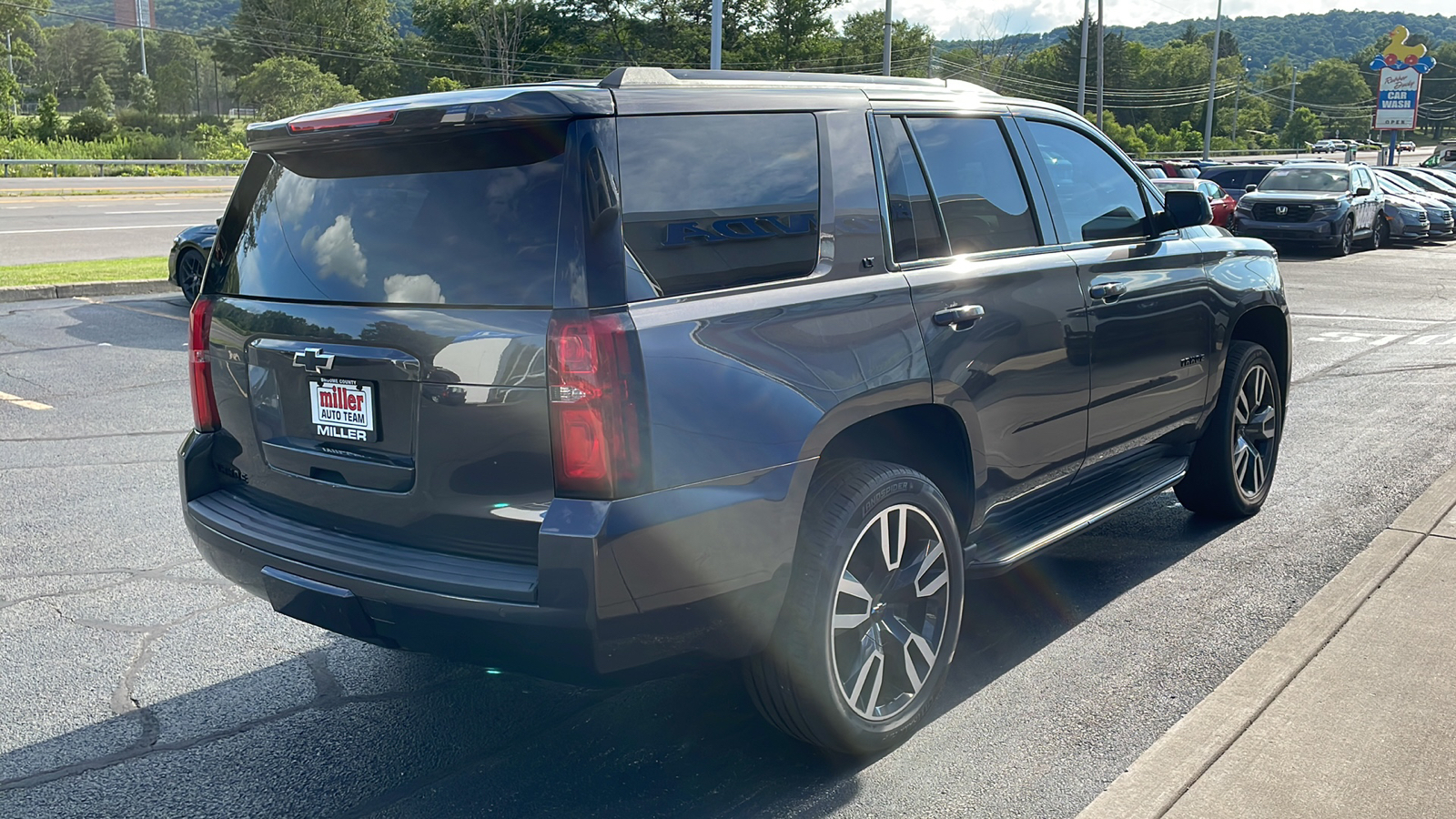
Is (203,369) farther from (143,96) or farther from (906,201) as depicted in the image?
(143,96)

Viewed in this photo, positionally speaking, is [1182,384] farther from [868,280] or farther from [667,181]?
[667,181]

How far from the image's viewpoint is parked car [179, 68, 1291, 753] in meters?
2.86

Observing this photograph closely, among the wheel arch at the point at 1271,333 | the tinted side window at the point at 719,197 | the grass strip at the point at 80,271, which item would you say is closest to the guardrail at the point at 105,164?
the grass strip at the point at 80,271

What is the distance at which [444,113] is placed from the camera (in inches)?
116

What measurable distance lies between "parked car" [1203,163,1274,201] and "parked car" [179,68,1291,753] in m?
25.7

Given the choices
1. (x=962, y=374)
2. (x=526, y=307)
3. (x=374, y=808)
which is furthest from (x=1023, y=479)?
(x=374, y=808)

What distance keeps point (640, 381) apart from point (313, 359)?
989mm

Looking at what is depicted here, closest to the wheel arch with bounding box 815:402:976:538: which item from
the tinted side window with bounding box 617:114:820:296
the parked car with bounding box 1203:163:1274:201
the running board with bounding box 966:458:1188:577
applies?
the running board with bounding box 966:458:1188:577

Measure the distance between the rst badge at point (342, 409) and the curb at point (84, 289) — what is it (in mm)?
10593

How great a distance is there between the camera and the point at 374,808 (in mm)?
3178

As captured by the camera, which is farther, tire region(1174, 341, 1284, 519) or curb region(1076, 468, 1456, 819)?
tire region(1174, 341, 1284, 519)

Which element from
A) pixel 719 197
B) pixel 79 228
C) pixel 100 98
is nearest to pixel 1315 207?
pixel 79 228

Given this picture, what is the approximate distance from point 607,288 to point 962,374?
4.41 ft

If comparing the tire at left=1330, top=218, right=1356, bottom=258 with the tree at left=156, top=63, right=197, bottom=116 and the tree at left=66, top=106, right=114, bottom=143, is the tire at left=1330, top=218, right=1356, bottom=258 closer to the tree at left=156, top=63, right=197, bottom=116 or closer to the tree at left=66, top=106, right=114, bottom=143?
the tree at left=66, top=106, right=114, bottom=143
